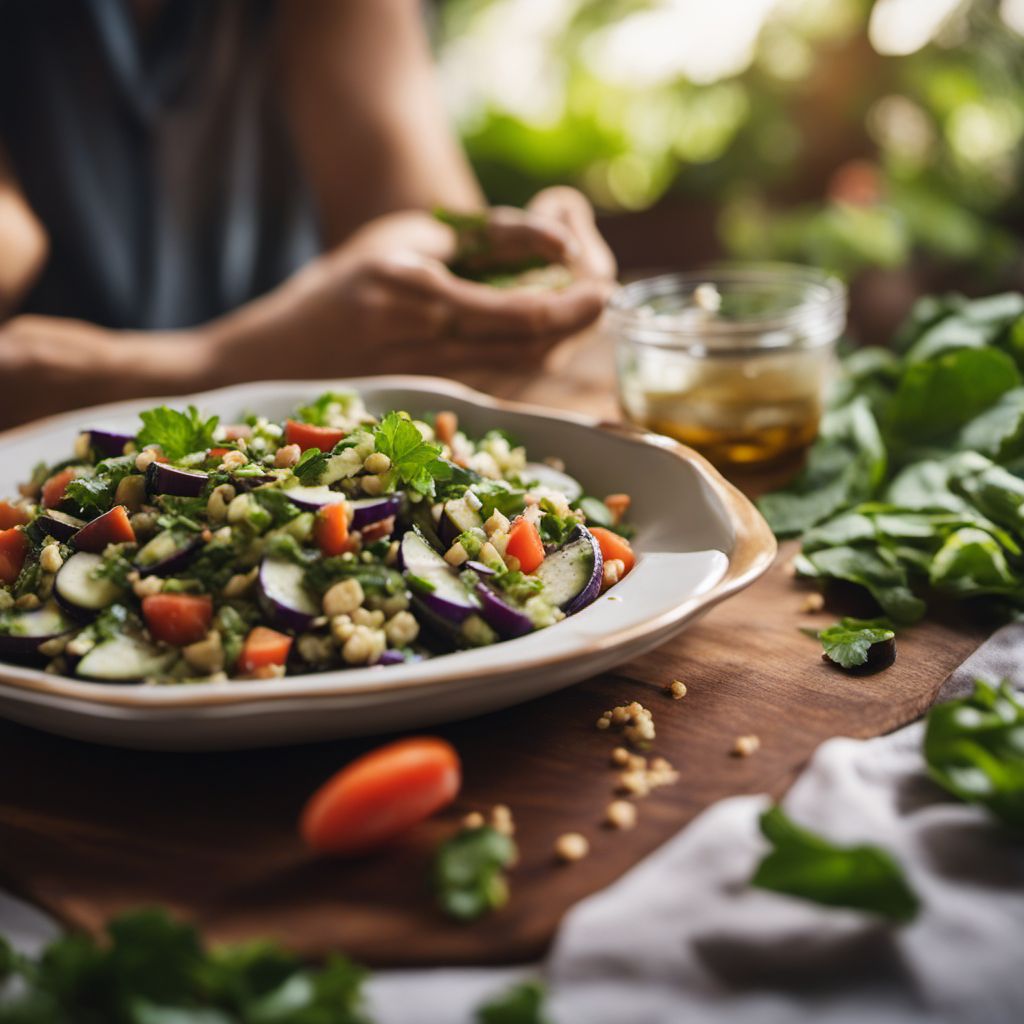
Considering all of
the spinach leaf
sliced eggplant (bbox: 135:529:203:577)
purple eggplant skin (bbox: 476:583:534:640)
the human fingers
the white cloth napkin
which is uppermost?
the human fingers

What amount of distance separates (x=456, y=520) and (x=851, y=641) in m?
0.82

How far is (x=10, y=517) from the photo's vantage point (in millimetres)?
2316

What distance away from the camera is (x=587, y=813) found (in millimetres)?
1799

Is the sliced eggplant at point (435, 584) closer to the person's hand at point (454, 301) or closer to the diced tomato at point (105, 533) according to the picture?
the diced tomato at point (105, 533)

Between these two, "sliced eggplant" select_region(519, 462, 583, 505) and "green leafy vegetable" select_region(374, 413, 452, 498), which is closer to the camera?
"green leafy vegetable" select_region(374, 413, 452, 498)

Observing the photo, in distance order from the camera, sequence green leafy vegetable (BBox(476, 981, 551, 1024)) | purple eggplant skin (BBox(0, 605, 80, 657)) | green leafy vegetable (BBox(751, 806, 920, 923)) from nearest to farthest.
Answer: green leafy vegetable (BBox(476, 981, 551, 1024))
green leafy vegetable (BBox(751, 806, 920, 923))
purple eggplant skin (BBox(0, 605, 80, 657))

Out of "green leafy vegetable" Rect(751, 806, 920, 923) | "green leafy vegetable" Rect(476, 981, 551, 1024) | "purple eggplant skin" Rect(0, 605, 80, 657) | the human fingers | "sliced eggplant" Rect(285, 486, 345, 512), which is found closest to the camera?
"green leafy vegetable" Rect(476, 981, 551, 1024)

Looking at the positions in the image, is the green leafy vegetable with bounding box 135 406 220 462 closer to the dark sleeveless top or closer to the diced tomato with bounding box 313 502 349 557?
the diced tomato with bounding box 313 502 349 557

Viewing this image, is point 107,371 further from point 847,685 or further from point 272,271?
point 847,685

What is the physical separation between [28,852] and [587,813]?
88 centimetres

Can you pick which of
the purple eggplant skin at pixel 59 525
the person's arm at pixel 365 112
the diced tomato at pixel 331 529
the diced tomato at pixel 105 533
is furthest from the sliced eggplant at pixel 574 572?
the person's arm at pixel 365 112

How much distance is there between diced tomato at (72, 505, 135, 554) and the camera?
6.71 ft

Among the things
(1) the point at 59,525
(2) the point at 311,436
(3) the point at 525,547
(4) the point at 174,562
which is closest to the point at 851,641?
(3) the point at 525,547

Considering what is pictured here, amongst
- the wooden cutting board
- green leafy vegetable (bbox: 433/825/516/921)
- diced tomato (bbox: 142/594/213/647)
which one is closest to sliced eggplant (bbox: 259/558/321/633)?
diced tomato (bbox: 142/594/213/647)
